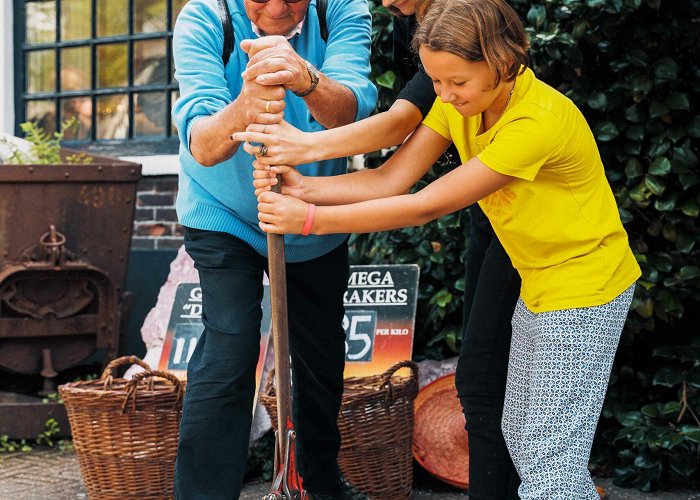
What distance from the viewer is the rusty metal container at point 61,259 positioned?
16.1 feet

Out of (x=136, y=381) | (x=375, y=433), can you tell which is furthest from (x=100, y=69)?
(x=375, y=433)

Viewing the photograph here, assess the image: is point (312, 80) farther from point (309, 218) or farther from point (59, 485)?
point (59, 485)

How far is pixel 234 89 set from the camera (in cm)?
307

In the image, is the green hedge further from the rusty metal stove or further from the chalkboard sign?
the rusty metal stove

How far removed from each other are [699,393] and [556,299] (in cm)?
171

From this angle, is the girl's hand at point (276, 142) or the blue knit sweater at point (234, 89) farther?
the blue knit sweater at point (234, 89)

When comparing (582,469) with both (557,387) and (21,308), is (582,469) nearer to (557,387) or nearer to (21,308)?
(557,387)

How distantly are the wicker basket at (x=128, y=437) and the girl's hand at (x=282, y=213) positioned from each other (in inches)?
55.7

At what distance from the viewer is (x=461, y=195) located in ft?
8.48

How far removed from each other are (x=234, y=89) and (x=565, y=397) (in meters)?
1.29

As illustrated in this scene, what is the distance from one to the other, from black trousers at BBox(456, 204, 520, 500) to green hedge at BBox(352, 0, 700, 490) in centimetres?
122

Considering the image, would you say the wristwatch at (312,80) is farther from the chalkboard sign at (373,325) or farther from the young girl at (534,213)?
the chalkboard sign at (373,325)

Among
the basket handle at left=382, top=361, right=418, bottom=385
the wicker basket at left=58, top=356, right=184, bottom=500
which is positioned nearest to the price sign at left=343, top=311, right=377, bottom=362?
the basket handle at left=382, top=361, right=418, bottom=385

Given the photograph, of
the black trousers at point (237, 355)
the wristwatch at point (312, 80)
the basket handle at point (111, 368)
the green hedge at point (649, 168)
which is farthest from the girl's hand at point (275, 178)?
the green hedge at point (649, 168)
